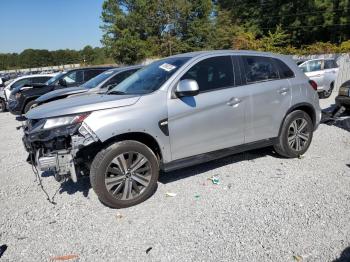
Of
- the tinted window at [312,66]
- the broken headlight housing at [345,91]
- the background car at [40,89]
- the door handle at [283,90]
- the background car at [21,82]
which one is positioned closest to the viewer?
the door handle at [283,90]

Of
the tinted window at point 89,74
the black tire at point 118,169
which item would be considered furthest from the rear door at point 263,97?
the tinted window at point 89,74

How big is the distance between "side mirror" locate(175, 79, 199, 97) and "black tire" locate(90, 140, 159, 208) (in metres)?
0.82

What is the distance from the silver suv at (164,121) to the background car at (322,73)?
914cm

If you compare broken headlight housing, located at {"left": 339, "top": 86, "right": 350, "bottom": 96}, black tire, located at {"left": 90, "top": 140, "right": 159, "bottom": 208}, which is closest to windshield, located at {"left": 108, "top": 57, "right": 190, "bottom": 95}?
black tire, located at {"left": 90, "top": 140, "right": 159, "bottom": 208}

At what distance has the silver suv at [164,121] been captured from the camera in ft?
13.0

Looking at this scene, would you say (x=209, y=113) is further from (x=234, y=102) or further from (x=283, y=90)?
(x=283, y=90)

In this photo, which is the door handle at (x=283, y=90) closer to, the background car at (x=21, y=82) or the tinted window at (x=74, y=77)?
the tinted window at (x=74, y=77)

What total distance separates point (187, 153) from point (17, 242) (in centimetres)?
225

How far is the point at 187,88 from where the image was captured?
4.19 metres

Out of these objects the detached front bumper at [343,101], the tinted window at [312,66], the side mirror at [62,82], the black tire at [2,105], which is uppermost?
the side mirror at [62,82]

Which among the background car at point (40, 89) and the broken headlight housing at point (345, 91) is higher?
the background car at point (40, 89)

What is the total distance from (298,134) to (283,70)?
1109mm

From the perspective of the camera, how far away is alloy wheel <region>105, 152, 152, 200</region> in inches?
160

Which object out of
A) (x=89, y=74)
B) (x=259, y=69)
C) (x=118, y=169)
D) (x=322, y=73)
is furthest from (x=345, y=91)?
(x=89, y=74)
